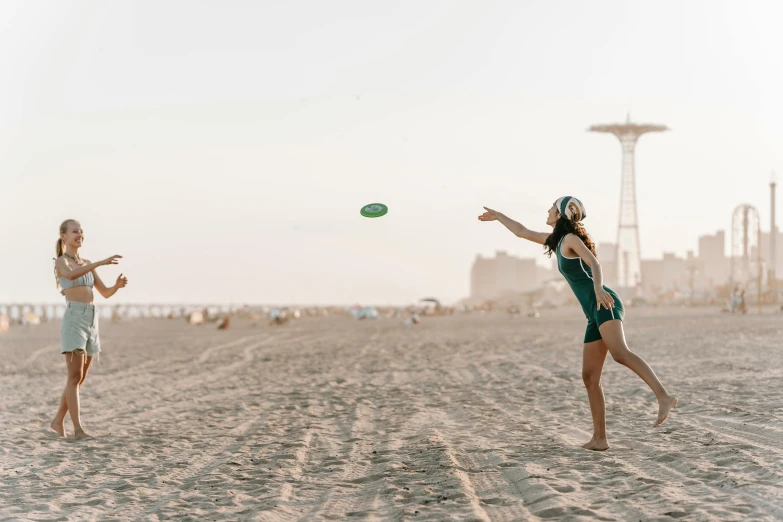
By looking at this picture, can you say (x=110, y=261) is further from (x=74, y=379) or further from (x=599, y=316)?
Answer: (x=599, y=316)

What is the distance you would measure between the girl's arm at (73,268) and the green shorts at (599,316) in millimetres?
3688

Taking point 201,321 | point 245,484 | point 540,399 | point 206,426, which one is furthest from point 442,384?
point 201,321

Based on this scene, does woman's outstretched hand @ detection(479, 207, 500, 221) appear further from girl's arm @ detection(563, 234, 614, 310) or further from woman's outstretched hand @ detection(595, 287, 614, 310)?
woman's outstretched hand @ detection(595, 287, 614, 310)

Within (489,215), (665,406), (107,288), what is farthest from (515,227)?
(107,288)

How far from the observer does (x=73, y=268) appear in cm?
659

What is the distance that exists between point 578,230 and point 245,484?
2.71 m

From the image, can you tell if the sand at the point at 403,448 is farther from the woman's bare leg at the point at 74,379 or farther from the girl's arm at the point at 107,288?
the girl's arm at the point at 107,288

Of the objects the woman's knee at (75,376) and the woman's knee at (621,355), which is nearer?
the woman's knee at (621,355)

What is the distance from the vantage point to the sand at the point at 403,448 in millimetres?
4246

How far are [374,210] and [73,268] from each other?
8.36ft

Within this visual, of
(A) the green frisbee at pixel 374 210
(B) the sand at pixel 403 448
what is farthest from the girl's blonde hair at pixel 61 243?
(A) the green frisbee at pixel 374 210

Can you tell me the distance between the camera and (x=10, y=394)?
34.9 ft

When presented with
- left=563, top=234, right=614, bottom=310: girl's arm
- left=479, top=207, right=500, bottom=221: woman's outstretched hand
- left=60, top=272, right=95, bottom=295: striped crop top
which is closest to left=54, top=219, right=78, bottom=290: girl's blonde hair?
left=60, top=272, right=95, bottom=295: striped crop top

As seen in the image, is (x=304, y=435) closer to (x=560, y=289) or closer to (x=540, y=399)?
(x=540, y=399)
